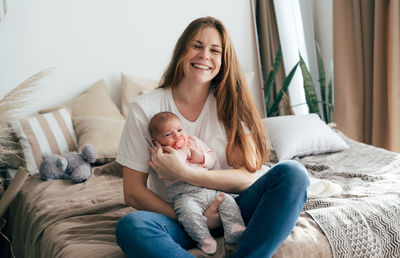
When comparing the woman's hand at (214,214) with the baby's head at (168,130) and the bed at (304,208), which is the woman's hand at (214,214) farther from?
the baby's head at (168,130)

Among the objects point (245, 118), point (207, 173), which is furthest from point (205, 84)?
point (207, 173)

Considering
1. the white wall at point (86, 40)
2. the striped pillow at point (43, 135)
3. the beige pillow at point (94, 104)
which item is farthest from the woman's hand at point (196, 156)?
the white wall at point (86, 40)

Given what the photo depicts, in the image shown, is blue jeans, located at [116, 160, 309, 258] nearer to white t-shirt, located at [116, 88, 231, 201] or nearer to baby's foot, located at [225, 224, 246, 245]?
baby's foot, located at [225, 224, 246, 245]

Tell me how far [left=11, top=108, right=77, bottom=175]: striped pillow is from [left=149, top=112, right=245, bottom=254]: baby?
4.06 feet

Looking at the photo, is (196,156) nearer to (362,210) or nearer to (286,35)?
(362,210)

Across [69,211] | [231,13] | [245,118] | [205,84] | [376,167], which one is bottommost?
[376,167]

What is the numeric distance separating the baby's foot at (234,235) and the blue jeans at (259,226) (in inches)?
1.6

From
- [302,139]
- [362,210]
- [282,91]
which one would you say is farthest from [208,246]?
[282,91]

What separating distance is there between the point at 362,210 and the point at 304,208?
228 mm

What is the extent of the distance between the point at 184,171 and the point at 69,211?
637 mm

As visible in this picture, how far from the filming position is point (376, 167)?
6.98ft

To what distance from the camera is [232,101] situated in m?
1.73

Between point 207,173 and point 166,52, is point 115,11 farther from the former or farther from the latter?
point 207,173

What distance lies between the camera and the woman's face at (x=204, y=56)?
5.48ft
